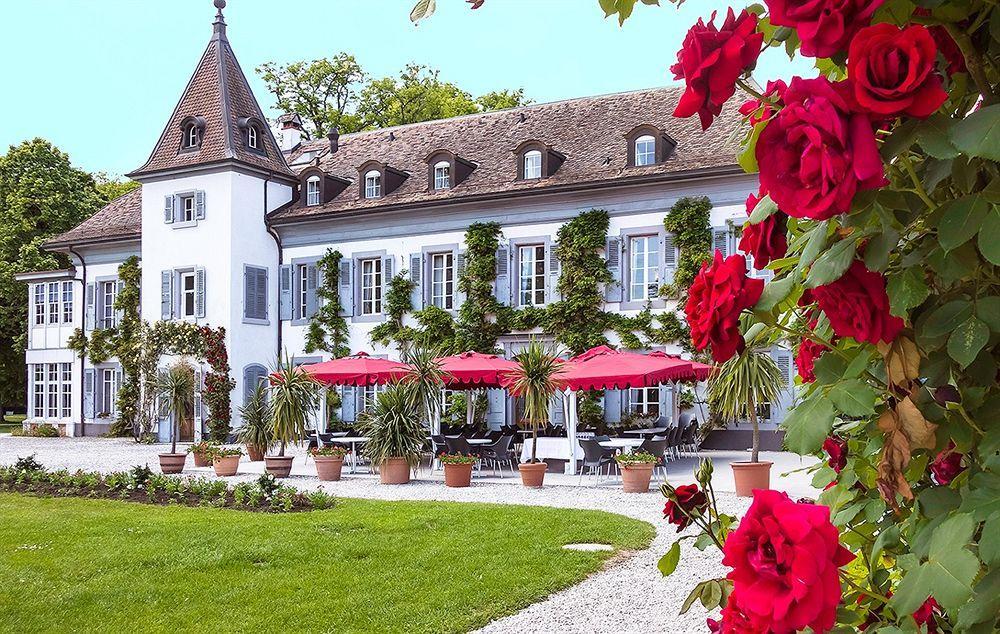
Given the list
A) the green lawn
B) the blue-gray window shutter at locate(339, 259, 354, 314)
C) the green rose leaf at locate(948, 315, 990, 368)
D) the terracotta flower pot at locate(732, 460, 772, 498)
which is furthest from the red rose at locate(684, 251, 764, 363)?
the blue-gray window shutter at locate(339, 259, 354, 314)

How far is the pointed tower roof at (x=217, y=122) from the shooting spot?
2681 centimetres

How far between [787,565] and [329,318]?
84.8ft

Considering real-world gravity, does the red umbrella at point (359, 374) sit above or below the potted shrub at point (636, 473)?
above

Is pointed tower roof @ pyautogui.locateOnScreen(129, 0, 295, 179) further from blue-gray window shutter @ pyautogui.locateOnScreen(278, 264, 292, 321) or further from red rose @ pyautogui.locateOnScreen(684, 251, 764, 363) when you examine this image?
red rose @ pyautogui.locateOnScreen(684, 251, 764, 363)

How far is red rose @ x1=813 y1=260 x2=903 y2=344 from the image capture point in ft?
3.51

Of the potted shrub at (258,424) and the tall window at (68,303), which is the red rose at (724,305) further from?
the tall window at (68,303)

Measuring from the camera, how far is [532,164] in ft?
80.6

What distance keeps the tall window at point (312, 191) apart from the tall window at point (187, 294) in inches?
148

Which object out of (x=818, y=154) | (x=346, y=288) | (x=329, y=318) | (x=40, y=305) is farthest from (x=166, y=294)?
(x=818, y=154)

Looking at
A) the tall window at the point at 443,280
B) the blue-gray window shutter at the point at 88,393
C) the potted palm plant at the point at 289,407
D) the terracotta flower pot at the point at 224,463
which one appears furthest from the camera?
the blue-gray window shutter at the point at 88,393

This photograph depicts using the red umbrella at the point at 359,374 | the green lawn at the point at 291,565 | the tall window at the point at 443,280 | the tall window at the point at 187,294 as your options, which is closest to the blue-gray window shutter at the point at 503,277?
the tall window at the point at 443,280

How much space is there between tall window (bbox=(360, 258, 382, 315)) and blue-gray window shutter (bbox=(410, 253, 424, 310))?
111 centimetres

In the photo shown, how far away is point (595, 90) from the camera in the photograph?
2758 cm

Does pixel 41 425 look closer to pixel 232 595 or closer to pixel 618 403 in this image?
pixel 618 403
